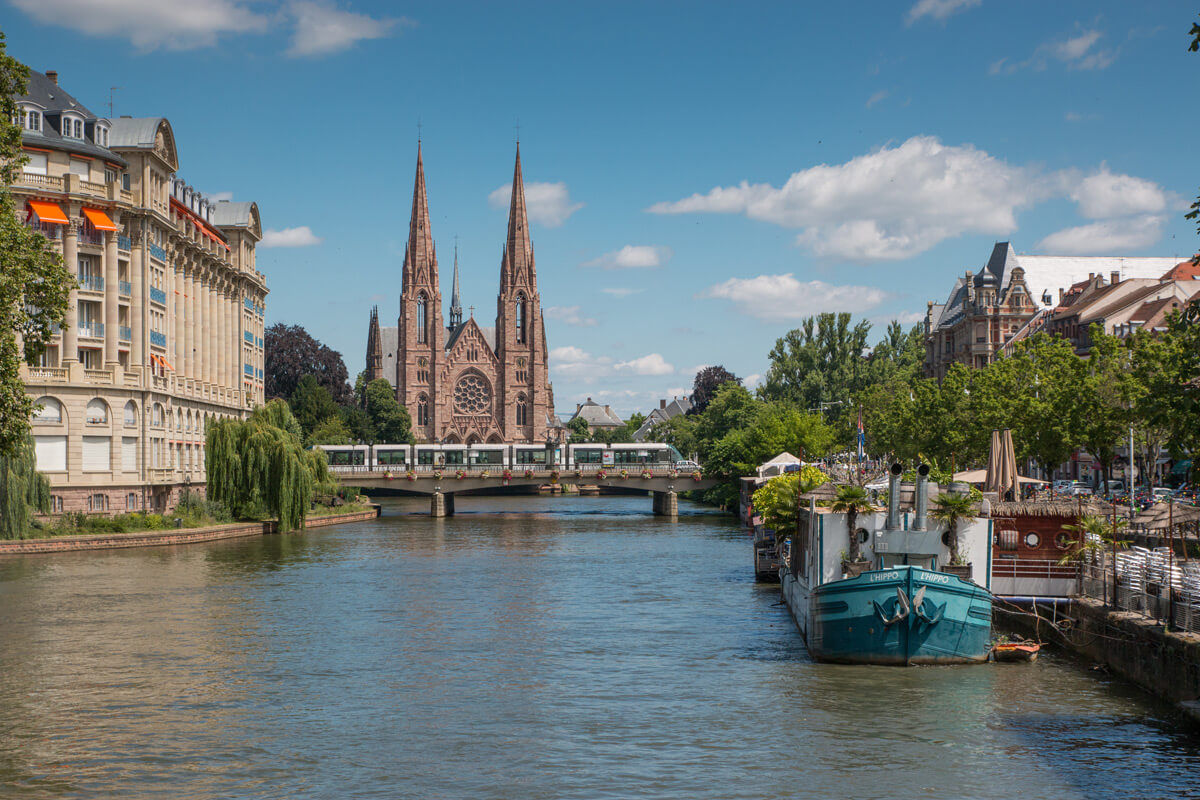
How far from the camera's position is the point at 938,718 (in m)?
25.0

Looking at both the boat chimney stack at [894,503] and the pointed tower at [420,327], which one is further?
the pointed tower at [420,327]

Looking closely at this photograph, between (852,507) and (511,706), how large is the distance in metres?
10.6

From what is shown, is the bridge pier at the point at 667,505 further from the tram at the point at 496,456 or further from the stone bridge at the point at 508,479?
the tram at the point at 496,456

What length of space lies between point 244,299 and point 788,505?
2685 inches

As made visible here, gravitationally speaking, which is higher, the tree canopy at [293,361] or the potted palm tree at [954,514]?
the tree canopy at [293,361]

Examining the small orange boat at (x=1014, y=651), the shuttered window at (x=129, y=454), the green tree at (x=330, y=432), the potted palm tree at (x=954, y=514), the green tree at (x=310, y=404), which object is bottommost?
the small orange boat at (x=1014, y=651)

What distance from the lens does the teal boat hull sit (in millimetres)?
28375

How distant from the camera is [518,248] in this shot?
19612 centimetres

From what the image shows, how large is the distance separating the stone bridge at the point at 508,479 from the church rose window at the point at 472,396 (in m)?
83.1

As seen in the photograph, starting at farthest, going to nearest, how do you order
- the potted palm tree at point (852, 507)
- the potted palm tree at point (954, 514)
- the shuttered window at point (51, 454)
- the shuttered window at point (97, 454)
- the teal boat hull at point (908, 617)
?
the shuttered window at point (97, 454), the shuttered window at point (51, 454), the potted palm tree at point (852, 507), the potted palm tree at point (954, 514), the teal boat hull at point (908, 617)

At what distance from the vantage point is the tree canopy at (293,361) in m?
Result: 142

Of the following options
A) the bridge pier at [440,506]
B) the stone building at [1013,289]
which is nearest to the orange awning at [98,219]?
the bridge pier at [440,506]

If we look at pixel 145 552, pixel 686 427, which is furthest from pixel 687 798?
pixel 686 427

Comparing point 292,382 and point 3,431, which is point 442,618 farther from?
point 292,382
